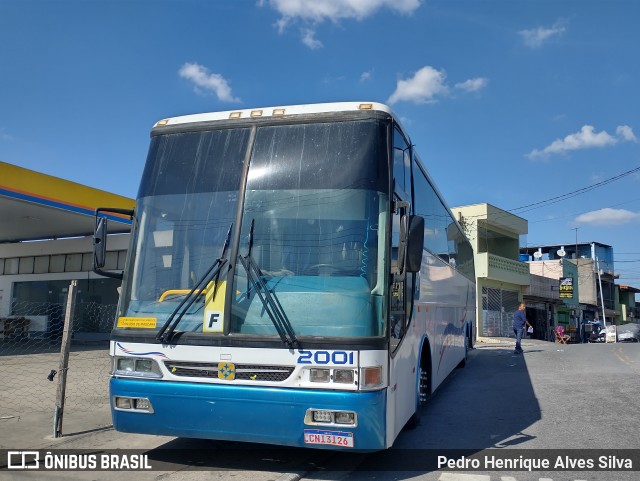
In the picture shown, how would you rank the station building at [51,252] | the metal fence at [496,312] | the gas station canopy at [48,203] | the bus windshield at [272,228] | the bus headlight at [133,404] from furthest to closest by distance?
the metal fence at [496,312] < the station building at [51,252] < the gas station canopy at [48,203] < the bus headlight at [133,404] < the bus windshield at [272,228]

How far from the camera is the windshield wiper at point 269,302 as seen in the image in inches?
189

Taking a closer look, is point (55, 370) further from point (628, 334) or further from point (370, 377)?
point (628, 334)

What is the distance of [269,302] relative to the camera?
495 centimetres

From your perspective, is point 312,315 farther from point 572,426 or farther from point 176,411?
point 572,426

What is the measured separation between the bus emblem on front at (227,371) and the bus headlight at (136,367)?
0.65 m

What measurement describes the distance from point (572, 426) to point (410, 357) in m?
2.92

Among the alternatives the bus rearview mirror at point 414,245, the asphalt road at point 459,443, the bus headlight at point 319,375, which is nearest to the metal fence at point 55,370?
the asphalt road at point 459,443

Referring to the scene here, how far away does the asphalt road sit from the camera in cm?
540

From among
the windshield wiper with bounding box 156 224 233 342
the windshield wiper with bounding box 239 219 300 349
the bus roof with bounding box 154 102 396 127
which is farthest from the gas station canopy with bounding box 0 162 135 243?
the windshield wiper with bounding box 239 219 300 349

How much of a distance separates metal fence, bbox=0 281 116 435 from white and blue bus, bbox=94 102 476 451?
2.15 meters

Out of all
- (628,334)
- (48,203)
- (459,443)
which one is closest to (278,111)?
(459,443)

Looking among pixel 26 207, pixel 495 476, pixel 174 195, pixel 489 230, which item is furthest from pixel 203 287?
pixel 489 230

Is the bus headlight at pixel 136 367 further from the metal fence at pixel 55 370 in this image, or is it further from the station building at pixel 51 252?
the station building at pixel 51 252

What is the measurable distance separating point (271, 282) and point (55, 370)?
565cm
